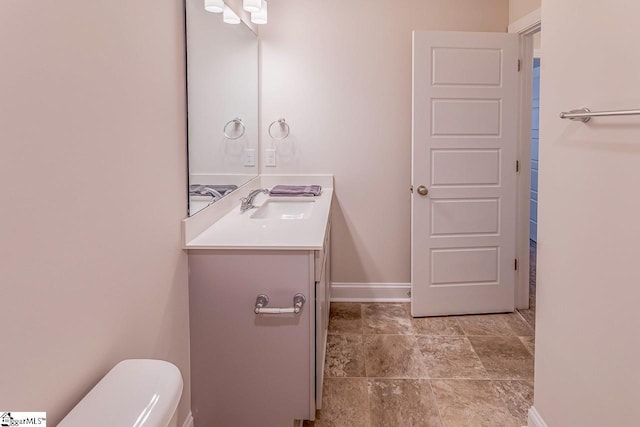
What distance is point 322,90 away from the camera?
3545 mm

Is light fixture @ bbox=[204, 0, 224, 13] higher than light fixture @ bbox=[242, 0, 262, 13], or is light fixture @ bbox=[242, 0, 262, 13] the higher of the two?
light fixture @ bbox=[242, 0, 262, 13]

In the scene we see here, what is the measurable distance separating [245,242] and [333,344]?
1.29 m

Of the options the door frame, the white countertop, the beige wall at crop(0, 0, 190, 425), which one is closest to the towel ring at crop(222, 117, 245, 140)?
the white countertop

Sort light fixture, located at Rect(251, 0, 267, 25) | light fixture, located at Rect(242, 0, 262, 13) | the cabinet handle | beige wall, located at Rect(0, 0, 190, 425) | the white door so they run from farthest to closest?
the white door
light fixture, located at Rect(251, 0, 267, 25)
light fixture, located at Rect(242, 0, 262, 13)
the cabinet handle
beige wall, located at Rect(0, 0, 190, 425)

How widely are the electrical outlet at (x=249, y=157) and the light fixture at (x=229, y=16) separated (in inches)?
30.0

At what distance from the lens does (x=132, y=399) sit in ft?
3.40

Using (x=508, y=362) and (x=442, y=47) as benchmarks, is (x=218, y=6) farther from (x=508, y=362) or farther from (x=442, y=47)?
(x=508, y=362)

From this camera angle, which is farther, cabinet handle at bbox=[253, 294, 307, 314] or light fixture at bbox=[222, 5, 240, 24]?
light fixture at bbox=[222, 5, 240, 24]

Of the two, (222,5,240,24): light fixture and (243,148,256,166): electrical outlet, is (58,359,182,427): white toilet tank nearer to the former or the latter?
(222,5,240,24): light fixture

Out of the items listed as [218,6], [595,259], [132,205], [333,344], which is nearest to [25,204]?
[132,205]

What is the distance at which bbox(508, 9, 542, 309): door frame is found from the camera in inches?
130

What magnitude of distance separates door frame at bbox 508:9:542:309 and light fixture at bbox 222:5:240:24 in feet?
6.10

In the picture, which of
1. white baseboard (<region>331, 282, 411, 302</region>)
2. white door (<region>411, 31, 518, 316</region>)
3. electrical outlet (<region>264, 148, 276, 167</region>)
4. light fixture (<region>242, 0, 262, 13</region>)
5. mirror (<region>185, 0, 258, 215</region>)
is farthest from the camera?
white baseboard (<region>331, 282, 411, 302</region>)

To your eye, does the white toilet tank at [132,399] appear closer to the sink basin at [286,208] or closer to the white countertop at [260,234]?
the white countertop at [260,234]
